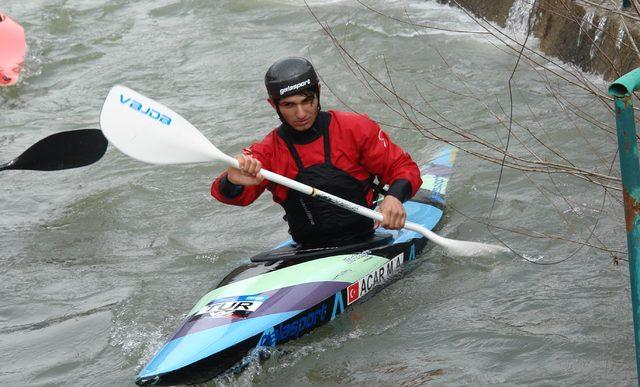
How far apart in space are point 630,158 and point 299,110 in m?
2.28

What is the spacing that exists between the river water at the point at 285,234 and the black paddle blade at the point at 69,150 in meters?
0.46

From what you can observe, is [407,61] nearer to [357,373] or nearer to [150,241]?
[150,241]

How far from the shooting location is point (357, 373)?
15.3ft

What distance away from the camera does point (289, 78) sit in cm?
477

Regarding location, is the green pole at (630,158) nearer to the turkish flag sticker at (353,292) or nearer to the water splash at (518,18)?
the turkish flag sticker at (353,292)

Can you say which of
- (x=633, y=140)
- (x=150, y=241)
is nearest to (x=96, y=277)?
(x=150, y=241)

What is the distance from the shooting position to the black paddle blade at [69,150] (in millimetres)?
7234

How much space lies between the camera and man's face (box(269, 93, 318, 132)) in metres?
4.84

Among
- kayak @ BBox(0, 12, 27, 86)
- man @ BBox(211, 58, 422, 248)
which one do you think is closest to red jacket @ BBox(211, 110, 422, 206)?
man @ BBox(211, 58, 422, 248)

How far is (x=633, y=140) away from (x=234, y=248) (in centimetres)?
414

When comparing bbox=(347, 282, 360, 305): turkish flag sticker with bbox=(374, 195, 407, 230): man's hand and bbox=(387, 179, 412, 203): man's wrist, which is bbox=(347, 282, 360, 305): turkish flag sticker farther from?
bbox=(387, 179, 412, 203): man's wrist

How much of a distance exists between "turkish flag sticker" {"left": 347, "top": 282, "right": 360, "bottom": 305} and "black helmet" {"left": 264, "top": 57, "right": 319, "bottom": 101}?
44.5 inches

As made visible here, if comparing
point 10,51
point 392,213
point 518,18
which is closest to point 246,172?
point 392,213

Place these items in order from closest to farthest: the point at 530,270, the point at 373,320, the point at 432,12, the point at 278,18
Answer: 1. the point at 373,320
2. the point at 530,270
3. the point at 432,12
4. the point at 278,18
